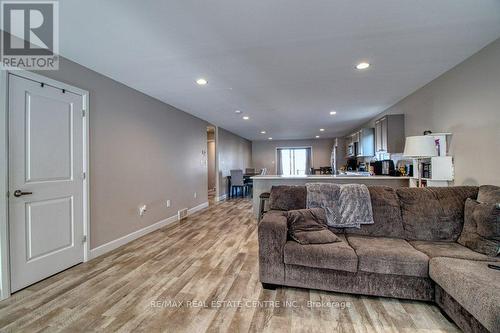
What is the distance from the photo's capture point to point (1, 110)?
6.84 feet

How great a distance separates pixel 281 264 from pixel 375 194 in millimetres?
1405

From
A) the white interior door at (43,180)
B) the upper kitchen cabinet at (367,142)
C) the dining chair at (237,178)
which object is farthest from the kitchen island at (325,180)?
the dining chair at (237,178)

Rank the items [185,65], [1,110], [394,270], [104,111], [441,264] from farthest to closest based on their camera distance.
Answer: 1. [104,111]
2. [185,65]
3. [1,110]
4. [394,270]
5. [441,264]

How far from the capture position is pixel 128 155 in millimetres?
3551

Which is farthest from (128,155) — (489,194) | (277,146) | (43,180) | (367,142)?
(277,146)

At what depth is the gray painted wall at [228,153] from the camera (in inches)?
290

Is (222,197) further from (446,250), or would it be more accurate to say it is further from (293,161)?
(446,250)

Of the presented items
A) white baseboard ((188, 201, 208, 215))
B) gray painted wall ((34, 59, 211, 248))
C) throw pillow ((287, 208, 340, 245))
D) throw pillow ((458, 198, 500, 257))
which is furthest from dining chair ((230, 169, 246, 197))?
throw pillow ((458, 198, 500, 257))

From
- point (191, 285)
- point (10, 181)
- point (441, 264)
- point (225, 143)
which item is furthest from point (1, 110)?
point (225, 143)

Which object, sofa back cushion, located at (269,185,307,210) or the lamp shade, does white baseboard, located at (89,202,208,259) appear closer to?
sofa back cushion, located at (269,185,307,210)

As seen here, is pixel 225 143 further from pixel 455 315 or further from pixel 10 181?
pixel 455 315

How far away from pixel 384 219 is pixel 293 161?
9036 mm

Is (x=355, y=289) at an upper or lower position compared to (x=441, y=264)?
lower

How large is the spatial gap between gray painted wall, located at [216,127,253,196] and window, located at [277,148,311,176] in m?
1.98
